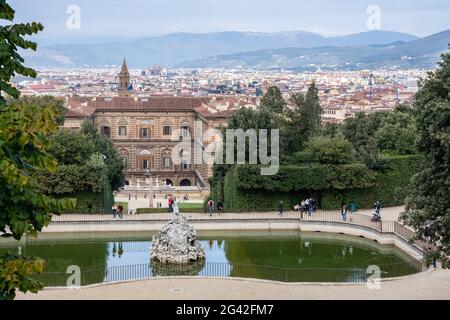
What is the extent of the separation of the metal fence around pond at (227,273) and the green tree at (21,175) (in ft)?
45.1

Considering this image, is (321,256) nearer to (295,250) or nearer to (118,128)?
(295,250)

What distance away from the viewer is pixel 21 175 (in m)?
9.81

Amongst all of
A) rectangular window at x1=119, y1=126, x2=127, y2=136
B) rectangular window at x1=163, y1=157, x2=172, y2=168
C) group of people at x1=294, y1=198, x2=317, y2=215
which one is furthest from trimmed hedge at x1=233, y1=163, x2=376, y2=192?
rectangular window at x1=163, y1=157, x2=172, y2=168

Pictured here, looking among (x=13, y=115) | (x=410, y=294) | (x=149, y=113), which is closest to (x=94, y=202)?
(x=410, y=294)

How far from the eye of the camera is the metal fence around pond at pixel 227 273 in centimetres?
2536

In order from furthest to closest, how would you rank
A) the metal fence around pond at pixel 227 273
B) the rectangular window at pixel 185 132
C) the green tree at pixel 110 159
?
the rectangular window at pixel 185 132, the green tree at pixel 110 159, the metal fence around pond at pixel 227 273

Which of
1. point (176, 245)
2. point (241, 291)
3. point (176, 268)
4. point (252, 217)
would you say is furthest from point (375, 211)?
point (241, 291)

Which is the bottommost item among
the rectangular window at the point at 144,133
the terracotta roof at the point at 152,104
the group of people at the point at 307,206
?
the group of people at the point at 307,206

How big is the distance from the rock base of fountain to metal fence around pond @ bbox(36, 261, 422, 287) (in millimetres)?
292

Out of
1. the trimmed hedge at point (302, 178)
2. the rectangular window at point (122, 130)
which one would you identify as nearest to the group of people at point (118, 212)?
the trimmed hedge at point (302, 178)

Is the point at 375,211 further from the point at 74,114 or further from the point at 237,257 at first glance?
the point at 74,114

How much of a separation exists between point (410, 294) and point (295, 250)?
30.8 feet

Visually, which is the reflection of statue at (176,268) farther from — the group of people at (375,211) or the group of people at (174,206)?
the group of people at (375,211)
